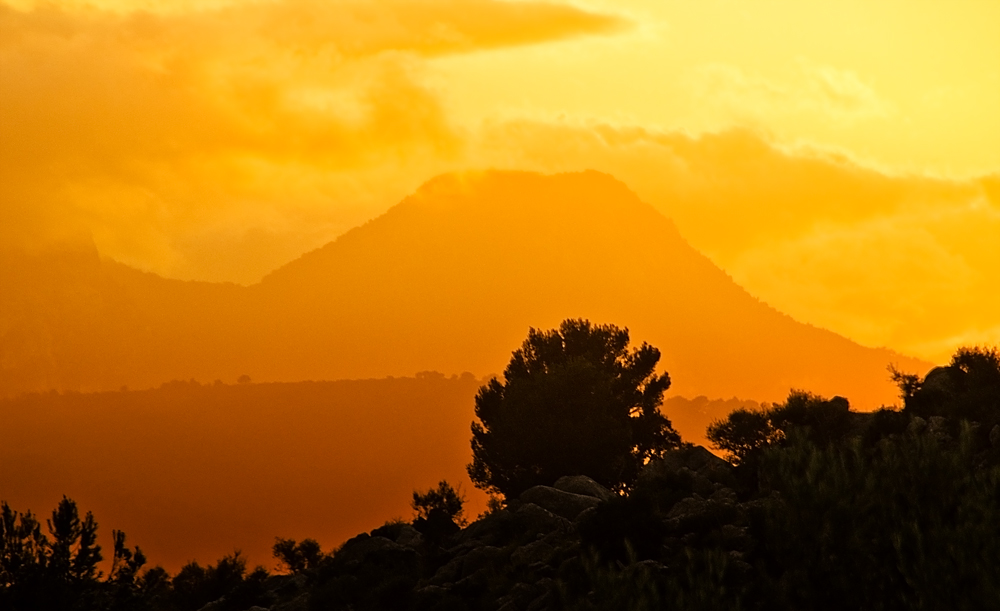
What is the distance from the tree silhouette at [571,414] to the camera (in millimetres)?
89188

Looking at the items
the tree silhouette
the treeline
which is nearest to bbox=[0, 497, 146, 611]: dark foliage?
the treeline

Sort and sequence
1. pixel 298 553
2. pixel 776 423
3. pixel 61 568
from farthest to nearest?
pixel 298 553
pixel 776 423
pixel 61 568

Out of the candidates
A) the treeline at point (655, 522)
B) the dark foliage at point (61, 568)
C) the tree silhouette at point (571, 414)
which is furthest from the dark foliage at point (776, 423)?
the dark foliage at point (61, 568)

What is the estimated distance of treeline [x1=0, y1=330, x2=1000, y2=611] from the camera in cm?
3900

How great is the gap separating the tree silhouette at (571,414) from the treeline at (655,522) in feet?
0.57

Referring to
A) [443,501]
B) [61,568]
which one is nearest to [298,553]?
[443,501]

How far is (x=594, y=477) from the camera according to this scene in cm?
8856

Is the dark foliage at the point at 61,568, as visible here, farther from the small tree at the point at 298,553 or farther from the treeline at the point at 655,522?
the small tree at the point at 298,553

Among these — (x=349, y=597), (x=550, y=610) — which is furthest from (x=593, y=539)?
(x=349, y=597)

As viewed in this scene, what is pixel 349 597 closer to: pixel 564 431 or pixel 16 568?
pixel 16 568

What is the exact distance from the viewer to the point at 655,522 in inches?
2329

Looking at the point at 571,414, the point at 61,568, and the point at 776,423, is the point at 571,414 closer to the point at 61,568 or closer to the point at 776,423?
the point at 776,423

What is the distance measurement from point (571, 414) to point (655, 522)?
31050 mm

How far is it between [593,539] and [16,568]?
2761cm
